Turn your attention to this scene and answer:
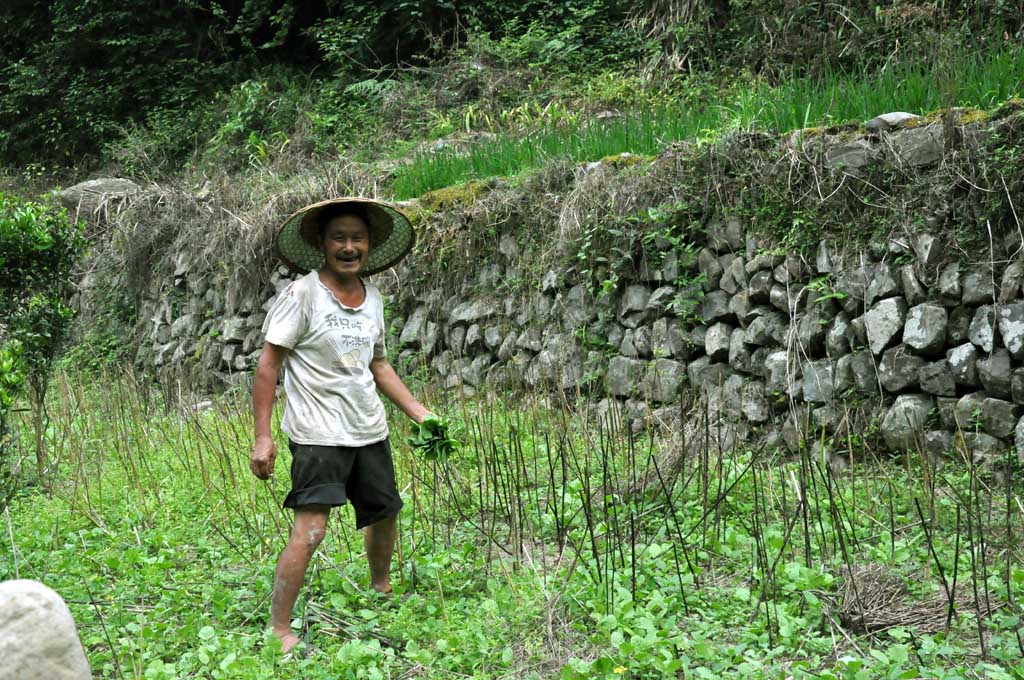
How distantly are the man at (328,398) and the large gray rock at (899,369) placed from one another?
2.86m

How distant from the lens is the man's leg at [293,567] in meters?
3.54

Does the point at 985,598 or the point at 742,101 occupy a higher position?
the point at 742,101

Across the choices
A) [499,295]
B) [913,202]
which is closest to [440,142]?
[499,295]

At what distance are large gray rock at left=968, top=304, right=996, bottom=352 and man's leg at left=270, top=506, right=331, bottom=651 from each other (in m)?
3.43

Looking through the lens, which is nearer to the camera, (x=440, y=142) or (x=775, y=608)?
(x=775, y=608)

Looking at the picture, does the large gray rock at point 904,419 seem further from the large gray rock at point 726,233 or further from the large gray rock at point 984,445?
the large gray rock at point 726,233

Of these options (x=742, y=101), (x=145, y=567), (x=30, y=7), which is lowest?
(x=145, y=567)

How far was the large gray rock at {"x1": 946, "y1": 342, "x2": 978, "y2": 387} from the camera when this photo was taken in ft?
16.9

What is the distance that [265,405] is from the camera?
11.8 ft

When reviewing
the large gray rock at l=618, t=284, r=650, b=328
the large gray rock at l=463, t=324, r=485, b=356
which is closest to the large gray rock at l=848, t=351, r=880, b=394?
the large gray rock at l=618, t=284, r=650, b=328

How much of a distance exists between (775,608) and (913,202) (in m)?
2.89

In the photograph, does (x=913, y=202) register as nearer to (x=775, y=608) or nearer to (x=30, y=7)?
(x=775, y=608)

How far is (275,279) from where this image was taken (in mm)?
9852

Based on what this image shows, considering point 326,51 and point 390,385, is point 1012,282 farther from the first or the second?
point 326,51
